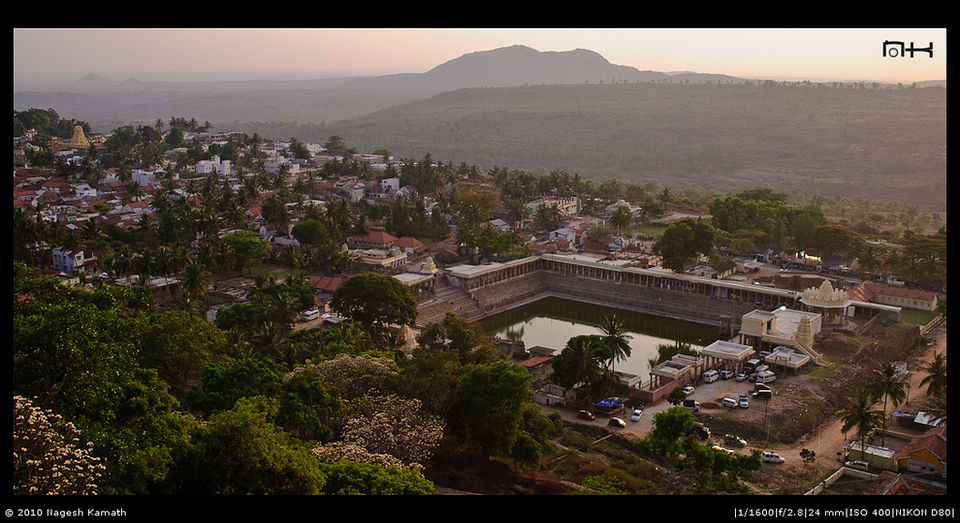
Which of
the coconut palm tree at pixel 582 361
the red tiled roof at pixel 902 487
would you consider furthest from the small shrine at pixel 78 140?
the red tiled roof at pixel 902 487

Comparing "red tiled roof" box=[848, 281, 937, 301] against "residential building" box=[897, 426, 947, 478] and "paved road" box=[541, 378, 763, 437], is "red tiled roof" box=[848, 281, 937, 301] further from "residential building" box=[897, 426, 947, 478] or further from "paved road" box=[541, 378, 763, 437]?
"residential building" box=[897, 426, 947, 478]

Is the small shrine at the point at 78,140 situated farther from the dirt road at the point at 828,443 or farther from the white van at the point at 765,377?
the dirt road at the point at 828,443

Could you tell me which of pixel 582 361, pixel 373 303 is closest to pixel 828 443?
pixel 582 361

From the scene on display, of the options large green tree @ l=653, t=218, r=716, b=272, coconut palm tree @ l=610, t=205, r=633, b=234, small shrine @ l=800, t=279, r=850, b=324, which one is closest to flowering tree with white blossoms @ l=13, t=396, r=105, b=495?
small shrine @ l=800, t=279, r=850, b=324

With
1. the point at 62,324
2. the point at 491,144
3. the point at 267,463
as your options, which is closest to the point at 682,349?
the point at 267,463

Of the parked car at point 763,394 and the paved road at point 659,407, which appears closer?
the paved road at point 659,407
